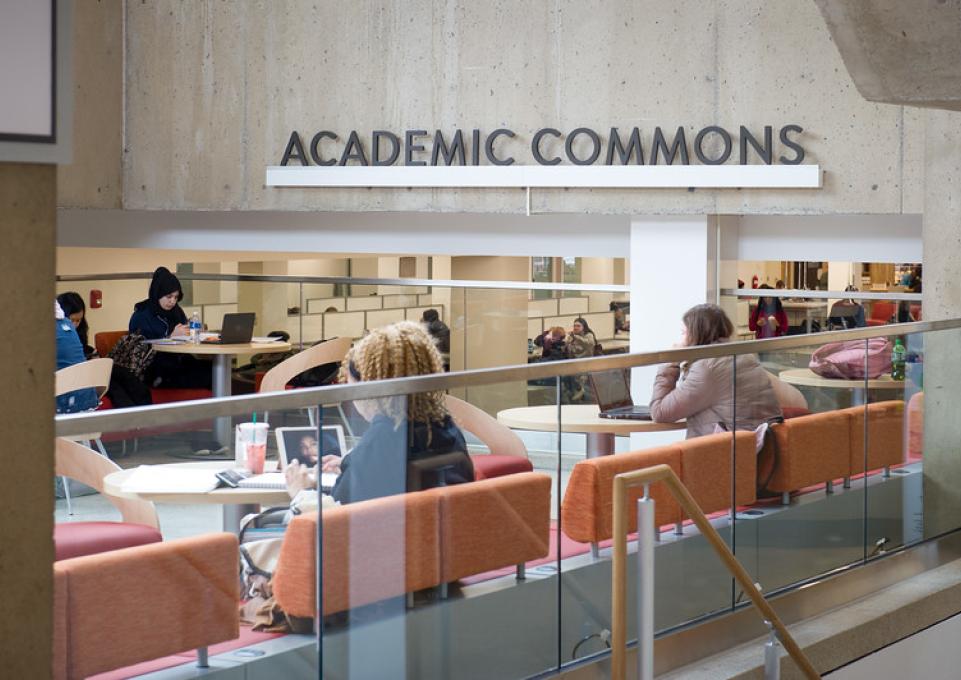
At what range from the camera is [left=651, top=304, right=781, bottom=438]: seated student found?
494cm

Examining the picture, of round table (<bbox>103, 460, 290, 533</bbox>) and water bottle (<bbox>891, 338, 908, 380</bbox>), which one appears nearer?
round table (<bbox>103, 460, 290, 533</bbox>)

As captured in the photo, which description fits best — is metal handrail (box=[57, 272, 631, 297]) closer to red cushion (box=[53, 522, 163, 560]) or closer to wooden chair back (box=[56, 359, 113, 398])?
wooden chair back (box=[56, 359, 113, 398])

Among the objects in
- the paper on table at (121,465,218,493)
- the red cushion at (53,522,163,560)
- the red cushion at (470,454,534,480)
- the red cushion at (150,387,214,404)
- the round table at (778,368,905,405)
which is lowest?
the red cushion at (150,387,214,404)

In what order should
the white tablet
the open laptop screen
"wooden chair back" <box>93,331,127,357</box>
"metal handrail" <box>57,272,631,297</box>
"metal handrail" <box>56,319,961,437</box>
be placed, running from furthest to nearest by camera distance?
"wooden chair back" <box>93,331,127,357</box> → "metal handrail" <box>57,272,631,297</box> → the open laptop screen → the white tablet → "metal handrail" <box>56,319,961,437</box>

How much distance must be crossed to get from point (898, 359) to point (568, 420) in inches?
97.0

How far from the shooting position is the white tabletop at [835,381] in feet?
17.9

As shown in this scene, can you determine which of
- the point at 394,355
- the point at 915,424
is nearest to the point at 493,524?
the point at 394,355

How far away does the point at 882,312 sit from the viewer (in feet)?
30.8

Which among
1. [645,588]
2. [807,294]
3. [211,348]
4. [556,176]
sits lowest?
[645,588]

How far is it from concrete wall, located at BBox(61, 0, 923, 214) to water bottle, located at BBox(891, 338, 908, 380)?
2532mm

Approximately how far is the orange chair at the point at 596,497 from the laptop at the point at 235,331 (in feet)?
21.5

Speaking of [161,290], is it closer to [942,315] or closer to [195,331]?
[195,331]

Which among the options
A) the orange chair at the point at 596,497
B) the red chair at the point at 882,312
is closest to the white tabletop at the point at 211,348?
the red chair at the point at 882,312

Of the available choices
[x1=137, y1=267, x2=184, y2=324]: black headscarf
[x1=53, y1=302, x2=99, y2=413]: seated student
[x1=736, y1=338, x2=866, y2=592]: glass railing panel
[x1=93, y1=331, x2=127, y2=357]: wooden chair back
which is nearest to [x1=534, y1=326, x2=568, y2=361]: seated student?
[x1=137, y1=267, x2=184, y2=324]: black headscarf
